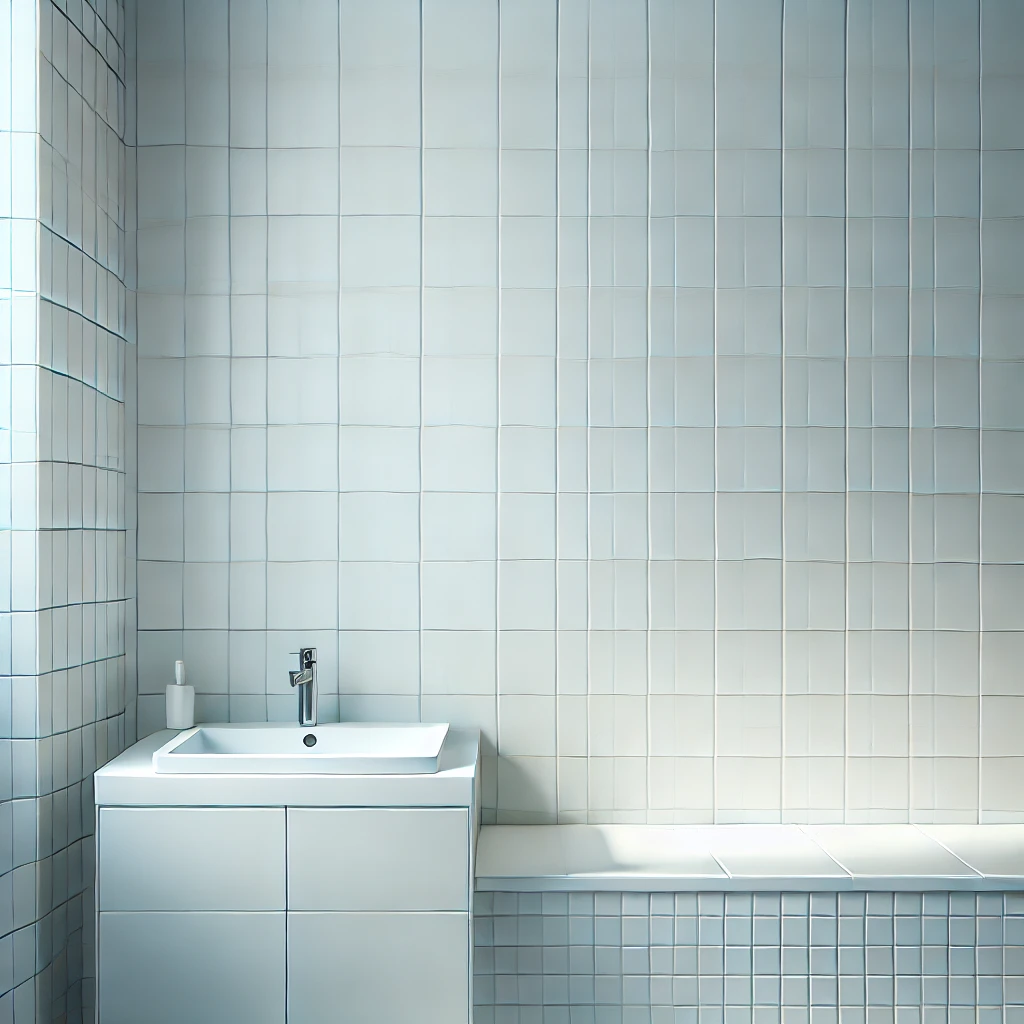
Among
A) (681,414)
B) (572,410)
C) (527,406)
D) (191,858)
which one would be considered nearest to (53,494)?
(191,858)

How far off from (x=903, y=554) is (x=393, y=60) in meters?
1.77

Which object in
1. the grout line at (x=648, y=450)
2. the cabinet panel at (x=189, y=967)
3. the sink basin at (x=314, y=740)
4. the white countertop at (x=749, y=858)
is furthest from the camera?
the grout line at (x=648, y=450)

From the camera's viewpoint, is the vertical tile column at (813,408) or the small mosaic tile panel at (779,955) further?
the vertical tile column at (813,408)

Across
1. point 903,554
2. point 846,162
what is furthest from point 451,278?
point 903,554

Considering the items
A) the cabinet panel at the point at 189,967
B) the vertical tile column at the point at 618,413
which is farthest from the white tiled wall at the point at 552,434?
the cabinet panel at the point at 189,967

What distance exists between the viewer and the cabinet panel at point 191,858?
1.88m

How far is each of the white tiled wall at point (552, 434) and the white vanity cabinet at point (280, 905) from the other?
48cm

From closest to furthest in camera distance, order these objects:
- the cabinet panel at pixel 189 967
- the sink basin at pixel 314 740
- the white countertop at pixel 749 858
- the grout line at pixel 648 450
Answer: the cabinet panel at pixel 189 967 < the white countertop at pixel 749 858 < the sink basin at pixel 314 740 < the grout line at pixel 648 450

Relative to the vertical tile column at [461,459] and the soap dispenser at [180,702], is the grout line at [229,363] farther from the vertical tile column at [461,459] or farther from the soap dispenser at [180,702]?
the vertical tile column at [461,459]

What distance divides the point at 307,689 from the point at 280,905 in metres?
0.52

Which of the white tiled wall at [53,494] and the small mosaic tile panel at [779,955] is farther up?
the white tiled wall at [53,494]

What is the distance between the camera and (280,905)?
1.89 metres

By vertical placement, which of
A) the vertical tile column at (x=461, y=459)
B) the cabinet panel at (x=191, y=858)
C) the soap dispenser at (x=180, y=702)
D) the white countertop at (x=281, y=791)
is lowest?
the cabinet panel at (x=191, y=858)

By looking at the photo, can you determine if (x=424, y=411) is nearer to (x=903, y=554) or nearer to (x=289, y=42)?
(x=289, y=42)
